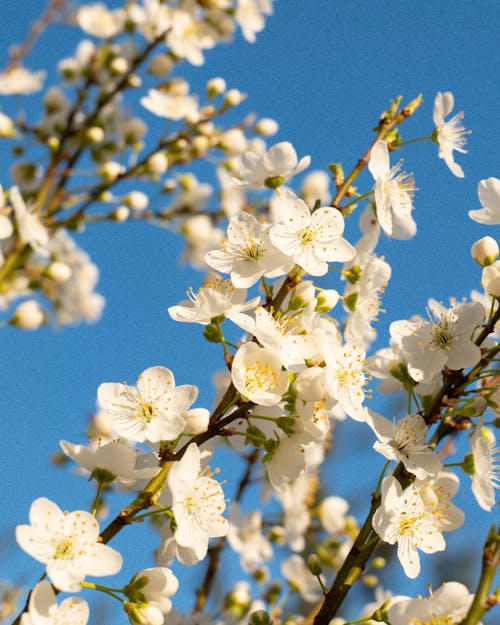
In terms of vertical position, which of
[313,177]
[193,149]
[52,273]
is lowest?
[52,273]

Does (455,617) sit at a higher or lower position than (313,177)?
lower

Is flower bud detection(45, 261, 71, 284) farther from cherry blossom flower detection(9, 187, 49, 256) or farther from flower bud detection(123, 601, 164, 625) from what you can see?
flower bud detection(123, 601, 164, 625)

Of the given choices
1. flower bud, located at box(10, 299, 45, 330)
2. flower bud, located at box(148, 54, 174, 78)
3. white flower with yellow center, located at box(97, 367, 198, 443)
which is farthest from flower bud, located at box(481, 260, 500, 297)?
flower bud, located at box(148, 54, 174, 78)

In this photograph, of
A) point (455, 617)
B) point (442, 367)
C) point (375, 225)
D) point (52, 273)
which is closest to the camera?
point (455, 617)

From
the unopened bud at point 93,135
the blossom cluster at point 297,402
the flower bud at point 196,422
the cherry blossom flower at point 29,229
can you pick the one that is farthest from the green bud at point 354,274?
the unopened bud at point 93,135

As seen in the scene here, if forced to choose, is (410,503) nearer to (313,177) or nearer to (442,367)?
(442,367)

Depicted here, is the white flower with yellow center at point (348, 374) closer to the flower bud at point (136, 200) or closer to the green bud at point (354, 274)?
the green bud at point (354, 274)

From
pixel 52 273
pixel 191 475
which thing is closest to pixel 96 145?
pixel 52 273
